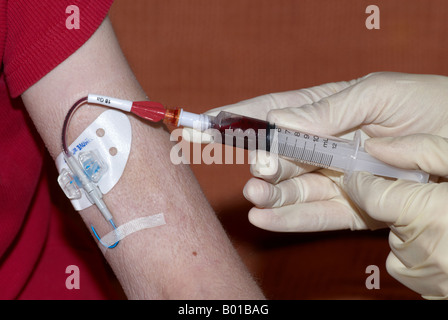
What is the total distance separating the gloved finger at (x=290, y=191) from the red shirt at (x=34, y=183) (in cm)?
56

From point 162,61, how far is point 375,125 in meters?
1.08

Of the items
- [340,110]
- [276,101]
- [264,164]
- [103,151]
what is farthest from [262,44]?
[103,151]

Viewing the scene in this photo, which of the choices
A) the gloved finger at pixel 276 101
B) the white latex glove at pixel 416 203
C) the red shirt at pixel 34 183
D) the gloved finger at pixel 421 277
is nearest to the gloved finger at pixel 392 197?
the white latex glove at pixel 416 203

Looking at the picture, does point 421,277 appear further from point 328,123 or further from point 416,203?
point 328,123

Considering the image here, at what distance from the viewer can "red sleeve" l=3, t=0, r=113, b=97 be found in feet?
3.01

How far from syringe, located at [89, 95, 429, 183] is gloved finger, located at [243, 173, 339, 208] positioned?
0.35 ft

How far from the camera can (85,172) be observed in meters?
0.96

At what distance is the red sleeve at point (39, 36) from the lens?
0.92 meters

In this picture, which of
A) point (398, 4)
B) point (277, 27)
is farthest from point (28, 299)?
point (398, 4)

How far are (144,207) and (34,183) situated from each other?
450mm

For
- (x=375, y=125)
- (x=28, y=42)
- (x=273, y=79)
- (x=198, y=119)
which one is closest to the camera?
(x=28, y=42)

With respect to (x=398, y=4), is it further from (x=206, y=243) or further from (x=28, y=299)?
(x=28, y=299)

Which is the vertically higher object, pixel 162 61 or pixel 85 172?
pixel 162 61

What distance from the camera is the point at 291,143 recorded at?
45.3 inches
